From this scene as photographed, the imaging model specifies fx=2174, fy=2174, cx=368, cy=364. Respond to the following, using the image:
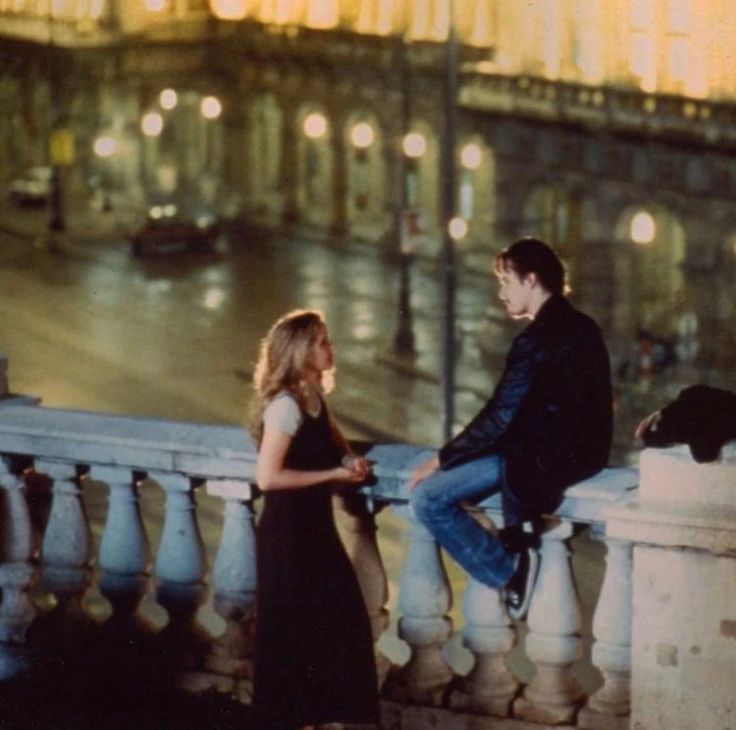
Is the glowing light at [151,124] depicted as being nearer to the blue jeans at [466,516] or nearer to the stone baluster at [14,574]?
the stone baluster at [14,574]

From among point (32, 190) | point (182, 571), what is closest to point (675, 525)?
point (182, 571)

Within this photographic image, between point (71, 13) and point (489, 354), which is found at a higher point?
point (71, 13)

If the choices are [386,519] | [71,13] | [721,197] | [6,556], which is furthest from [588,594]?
[71,13]

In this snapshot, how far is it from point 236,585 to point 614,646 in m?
1.52

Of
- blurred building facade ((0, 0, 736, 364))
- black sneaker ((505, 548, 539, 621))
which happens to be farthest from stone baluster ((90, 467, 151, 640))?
blurred building facade ((0, 0, 736, 364))

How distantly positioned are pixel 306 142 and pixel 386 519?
4082cm

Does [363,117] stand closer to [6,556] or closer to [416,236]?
[416,236]

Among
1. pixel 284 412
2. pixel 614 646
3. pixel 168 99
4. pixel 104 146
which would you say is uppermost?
pixel 284 412

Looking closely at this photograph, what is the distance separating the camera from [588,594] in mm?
24000

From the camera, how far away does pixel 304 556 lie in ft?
25.8

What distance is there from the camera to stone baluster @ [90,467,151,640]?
841cm

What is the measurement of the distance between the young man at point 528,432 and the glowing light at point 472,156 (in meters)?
49.1

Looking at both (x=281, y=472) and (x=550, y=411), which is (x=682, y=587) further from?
(x=281, y=472)

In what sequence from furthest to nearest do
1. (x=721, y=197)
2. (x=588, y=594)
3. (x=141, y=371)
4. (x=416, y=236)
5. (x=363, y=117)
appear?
(x=363, y=117), (x=721, y=197), (x=141, y=371), (x=416, y=236), (x=588, y=594)
